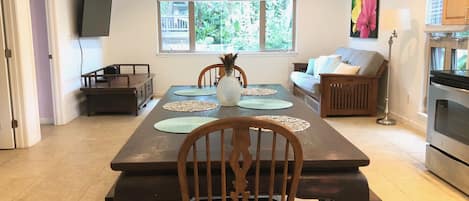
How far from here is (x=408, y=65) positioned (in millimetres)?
5453

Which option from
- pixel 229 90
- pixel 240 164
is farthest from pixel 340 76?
pixel 240 164

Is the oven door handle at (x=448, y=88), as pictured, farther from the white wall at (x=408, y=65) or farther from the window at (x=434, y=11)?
the white wall at (x=408, y=65)

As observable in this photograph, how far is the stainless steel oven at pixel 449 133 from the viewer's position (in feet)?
10.2

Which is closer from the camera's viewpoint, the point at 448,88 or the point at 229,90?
the point at 229,90

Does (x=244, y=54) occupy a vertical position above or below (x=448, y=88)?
above

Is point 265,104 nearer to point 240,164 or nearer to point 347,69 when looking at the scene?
point 240,164

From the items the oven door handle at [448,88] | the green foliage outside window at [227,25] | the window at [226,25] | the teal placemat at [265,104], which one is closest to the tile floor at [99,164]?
the oven door handle at [448,88]

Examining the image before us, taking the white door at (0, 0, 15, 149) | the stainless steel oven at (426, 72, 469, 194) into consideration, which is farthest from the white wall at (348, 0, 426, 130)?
the white door at (0, 0, 15, 149)

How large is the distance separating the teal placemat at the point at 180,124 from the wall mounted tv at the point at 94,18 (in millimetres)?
4258

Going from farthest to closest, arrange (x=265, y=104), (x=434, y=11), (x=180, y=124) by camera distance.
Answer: (x=434, y=11)
(x=265, y=104)
(x=180, y=124)

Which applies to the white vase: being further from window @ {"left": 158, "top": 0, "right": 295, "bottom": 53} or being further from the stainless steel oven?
window @ {"left": 158, "top": 0, "right": 295, "bottom": 53}

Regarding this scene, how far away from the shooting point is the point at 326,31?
8.04 meters

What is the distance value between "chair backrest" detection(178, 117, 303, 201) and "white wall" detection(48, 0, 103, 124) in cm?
422

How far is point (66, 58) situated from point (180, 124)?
3972 mm
